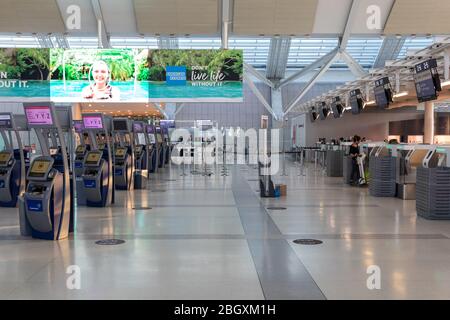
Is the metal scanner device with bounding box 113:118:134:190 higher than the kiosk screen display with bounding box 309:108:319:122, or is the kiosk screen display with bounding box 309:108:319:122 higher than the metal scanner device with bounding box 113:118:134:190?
the kiosk screen display with bounding box 309:108:319:122

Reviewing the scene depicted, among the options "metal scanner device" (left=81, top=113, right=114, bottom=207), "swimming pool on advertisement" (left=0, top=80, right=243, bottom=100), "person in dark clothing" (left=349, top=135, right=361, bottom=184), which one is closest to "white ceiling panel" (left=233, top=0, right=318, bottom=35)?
"swimming pool on advertisement" (left=0, top=80, right=243, bottom=100)

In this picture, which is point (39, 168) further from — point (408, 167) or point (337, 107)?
point (337, 107)

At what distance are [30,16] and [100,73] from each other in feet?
18.3

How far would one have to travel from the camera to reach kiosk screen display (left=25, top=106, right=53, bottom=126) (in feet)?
24.3

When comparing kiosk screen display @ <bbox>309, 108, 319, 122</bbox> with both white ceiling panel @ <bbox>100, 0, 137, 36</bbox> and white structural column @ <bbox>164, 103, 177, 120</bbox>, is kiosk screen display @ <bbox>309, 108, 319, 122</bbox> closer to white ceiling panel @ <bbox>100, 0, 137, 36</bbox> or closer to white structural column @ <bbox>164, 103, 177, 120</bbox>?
white ceiling panel @ <bbox>100, 0, 137, 36</bbox>

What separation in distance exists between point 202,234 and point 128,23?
16.5 metres

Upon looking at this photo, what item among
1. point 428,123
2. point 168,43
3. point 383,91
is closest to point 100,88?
point 383,91

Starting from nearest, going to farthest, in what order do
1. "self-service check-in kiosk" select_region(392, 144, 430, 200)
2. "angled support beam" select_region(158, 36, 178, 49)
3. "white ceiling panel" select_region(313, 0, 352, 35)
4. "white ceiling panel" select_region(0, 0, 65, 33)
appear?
"self-service check-in kiosk" select_region(392, 144, 430, 200), "white ceiling panel" select_region(0, 0, 65, 33), "white ceiling panel" select_region(313, 0, 352, 35), "angled support beam" select_region(158, 36, 178, 49)

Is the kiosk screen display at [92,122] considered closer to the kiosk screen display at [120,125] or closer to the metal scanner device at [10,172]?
the metal scanner device at [10,172]

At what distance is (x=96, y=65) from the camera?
59.5 ft

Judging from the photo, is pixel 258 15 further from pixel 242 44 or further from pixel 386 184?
pixel 242 44

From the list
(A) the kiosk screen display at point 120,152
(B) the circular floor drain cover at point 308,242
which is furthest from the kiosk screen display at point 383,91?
(B) the circular floor drain cover at point 308,242
